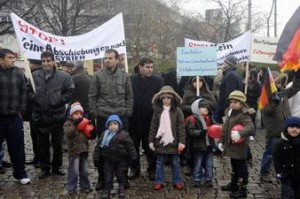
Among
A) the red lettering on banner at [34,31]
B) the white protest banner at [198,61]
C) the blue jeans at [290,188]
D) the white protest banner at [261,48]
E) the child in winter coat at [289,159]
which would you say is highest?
the red lettering on banner at [34,31]

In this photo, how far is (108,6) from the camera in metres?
31.4

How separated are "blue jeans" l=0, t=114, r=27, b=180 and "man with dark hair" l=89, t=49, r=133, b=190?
119cm

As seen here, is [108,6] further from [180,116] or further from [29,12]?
[180,116]

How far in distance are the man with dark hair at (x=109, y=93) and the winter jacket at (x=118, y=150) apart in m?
0.48

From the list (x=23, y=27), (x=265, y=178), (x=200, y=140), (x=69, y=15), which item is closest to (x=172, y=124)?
(x=200, y=140)

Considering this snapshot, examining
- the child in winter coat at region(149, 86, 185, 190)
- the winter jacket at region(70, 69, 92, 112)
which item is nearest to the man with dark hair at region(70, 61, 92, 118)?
the winter jacket at region(70, 69, 92, 112)

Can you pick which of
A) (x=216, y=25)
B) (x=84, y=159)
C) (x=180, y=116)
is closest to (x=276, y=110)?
(x=180, y=116)

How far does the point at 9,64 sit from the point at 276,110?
4.04 meters

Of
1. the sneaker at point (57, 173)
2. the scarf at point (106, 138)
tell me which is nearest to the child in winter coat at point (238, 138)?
the scarf at point (106, 138)

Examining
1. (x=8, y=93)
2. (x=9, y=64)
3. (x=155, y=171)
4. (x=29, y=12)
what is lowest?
(x=155, y=171)

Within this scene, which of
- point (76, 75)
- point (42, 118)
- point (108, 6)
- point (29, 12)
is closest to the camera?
point (42, 118)

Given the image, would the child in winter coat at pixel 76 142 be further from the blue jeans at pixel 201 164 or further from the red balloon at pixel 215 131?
the red balloon at pixel 215 131

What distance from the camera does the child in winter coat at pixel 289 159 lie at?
18.7 feet

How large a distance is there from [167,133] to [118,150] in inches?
34.1
